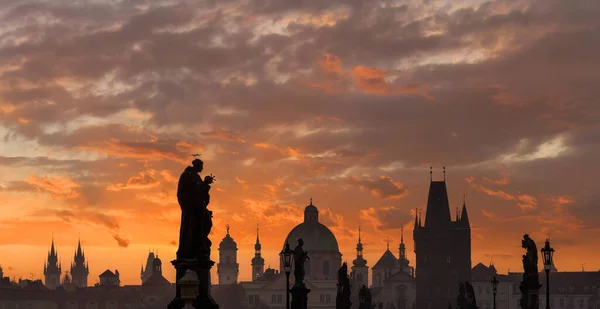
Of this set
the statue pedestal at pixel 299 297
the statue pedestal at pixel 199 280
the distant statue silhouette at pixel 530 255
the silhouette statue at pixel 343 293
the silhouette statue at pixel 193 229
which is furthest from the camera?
the silhouette statue at pixel 343 293

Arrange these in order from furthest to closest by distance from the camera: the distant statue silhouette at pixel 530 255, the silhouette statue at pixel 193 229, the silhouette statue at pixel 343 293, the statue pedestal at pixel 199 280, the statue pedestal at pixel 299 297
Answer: the silhouette statue at pixel 343 293 < the distant statue silhouette at pixel 530 255 < the statue pedestal at pixel 299 297 < the silhouette statue at pixel 193 229 < the statue pedestal at pixel 199 280

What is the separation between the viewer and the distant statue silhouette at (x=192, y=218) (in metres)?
24.5

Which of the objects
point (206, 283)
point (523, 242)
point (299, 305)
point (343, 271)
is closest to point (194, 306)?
point (206, 283)

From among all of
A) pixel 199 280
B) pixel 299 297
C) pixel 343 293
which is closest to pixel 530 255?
pixel 299 297

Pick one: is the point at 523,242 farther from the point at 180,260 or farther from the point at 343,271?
the point at 180,260

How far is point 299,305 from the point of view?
1684 inches

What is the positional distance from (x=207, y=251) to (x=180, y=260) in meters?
0.54

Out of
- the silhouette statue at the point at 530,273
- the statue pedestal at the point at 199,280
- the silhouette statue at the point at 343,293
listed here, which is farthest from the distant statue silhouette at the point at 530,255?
the statue pedestal at the point at 199,280

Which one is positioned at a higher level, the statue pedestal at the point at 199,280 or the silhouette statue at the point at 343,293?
the silhouette statue at the point at 343,293

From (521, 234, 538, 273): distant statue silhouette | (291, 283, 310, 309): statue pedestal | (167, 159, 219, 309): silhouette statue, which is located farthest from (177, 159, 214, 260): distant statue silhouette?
(521, 234, 538, 273): distant statue silhouette

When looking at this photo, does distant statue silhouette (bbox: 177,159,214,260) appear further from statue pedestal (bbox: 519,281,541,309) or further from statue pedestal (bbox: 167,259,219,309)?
statue pedestal (bbox: 519,281,541,309)

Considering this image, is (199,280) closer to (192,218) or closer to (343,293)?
(192,218)

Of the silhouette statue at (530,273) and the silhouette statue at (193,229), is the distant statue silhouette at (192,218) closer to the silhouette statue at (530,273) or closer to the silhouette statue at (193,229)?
the silhouette statue at (193,229)

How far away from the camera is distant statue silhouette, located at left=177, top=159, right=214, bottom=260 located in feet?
80.2
